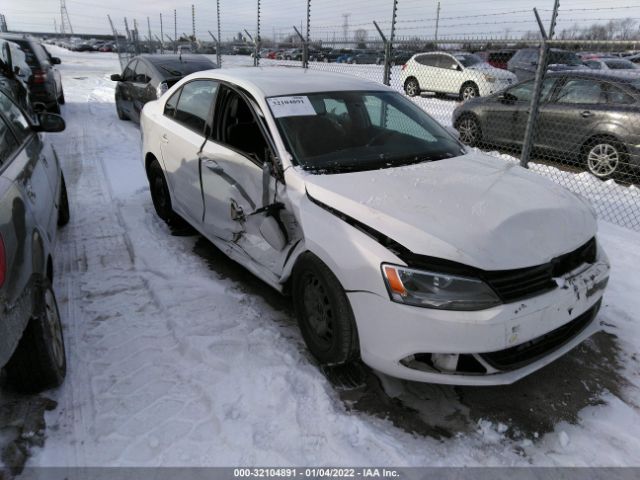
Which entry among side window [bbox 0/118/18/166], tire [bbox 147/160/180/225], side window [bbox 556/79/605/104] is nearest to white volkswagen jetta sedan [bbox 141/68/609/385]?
tire [bbox 147/160/180/225]

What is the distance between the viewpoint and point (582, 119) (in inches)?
285

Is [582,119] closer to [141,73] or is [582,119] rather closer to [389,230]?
[389,230]

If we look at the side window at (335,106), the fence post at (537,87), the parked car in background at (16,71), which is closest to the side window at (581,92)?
the fence post at (537,87)

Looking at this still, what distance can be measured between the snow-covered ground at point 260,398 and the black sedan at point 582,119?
11.9ft

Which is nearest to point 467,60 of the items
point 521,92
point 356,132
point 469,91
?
point 469,91

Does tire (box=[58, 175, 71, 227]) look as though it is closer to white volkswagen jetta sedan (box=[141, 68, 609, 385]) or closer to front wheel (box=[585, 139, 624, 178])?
white volkswagen jetta sedan (box=[141, 68, 609, 385])

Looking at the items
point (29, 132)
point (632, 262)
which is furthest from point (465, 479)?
point (29, 132)

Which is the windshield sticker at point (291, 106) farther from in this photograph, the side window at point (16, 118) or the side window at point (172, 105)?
the side window at point (16, 118)

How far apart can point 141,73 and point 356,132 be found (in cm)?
779

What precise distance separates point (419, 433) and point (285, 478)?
29.1 inches

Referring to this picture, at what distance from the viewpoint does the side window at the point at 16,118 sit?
11.5 feet

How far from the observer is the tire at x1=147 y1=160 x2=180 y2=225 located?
4887 mm

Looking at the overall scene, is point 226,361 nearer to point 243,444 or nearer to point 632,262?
point 243,444

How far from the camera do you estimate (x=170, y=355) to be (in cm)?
302
